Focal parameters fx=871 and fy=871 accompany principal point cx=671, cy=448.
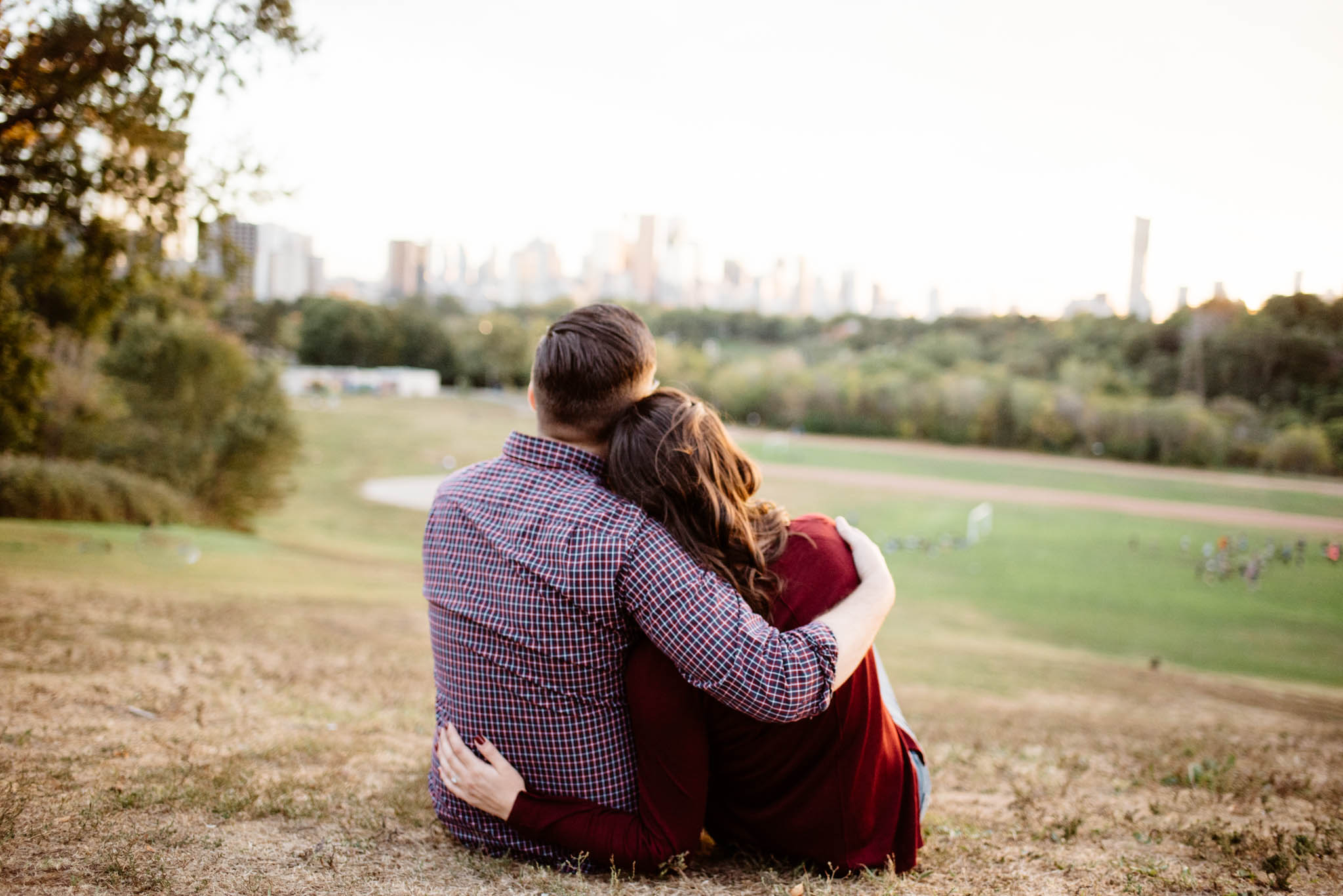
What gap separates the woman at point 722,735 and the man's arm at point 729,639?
0.42ft

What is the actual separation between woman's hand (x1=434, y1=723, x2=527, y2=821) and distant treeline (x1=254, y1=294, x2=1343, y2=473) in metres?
2.21

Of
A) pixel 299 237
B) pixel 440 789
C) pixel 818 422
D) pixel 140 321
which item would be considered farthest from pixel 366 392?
pixel 440 789

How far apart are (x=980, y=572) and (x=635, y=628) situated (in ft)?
68.5

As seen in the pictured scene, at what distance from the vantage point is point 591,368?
221cm

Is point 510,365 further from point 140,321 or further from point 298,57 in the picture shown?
point 298,57

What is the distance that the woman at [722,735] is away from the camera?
2.19 meters

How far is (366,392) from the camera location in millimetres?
52375

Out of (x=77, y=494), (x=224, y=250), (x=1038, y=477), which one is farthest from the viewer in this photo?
(x=1038, y=477)

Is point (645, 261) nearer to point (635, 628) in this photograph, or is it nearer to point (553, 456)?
point (553, 456)

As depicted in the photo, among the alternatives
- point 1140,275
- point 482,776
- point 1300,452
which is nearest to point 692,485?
point 482,776

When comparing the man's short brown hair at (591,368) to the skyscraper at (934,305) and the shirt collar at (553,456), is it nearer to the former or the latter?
the shirt collar at (553,456)

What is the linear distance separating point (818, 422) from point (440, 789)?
40.0m

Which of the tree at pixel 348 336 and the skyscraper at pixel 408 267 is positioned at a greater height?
the skyscraper at pixel 408 267

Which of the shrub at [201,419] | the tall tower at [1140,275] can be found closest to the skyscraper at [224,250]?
the shrub at [201,419]
